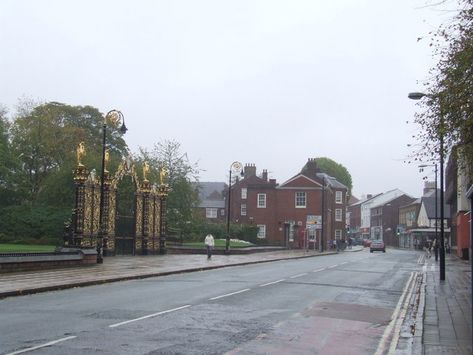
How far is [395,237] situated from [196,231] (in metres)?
76.0

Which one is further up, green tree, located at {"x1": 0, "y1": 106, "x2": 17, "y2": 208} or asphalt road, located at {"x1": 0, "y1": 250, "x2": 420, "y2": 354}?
green tree, located at {"x1": 0, "y1": 106, "x2": 17, "y2": 208}

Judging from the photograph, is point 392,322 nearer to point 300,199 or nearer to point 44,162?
point 44,162

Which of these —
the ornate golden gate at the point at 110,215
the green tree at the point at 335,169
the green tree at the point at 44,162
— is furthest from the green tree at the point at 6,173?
the green tree at the point at 335,169

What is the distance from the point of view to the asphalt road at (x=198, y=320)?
353 inches

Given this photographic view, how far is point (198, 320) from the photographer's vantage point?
1152 cm

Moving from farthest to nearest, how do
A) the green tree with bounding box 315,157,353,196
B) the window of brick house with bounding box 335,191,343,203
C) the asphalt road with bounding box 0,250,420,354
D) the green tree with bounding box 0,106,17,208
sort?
the green tree with bounding box 315,157,353,196
the window of brick house with bounding box 335,191,343,203
the green tree with bounding box 0,106,17,208
the asphalt road with bounding box 0,250,420,354

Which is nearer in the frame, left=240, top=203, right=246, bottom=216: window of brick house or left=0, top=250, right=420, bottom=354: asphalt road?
left=0, top=250, right=420, bottom=354: asphalt road

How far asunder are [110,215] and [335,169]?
3367 inches

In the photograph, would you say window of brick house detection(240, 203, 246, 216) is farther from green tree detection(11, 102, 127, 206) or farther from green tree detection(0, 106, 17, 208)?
green tree detection(0, 106, 17, 208)

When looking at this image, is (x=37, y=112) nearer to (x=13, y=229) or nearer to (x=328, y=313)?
(x=13, y=229)

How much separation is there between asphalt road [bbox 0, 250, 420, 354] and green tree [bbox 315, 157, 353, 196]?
94.1 meters

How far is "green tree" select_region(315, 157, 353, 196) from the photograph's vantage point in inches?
4427

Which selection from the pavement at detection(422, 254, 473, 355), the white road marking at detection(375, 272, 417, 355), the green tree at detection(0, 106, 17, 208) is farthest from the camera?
the green tree at detection(0, 106, 17, 208)

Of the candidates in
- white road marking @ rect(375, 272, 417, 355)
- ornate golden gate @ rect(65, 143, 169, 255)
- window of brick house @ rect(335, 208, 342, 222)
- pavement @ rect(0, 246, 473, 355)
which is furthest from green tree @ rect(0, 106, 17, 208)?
window of brick house @ rect(335, 208, 342, 222)
